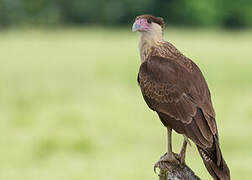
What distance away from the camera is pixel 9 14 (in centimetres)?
6056

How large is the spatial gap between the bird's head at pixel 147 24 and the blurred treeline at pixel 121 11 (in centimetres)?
5447

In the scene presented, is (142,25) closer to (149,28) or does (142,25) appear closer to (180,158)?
(149,28)

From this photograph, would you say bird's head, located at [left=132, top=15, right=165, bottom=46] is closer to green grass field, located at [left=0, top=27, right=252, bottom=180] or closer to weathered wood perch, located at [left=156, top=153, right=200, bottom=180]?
weathered wood perch, located at [left=156, top=153, right=200, bottom=180]

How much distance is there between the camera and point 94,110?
18875 millimetres

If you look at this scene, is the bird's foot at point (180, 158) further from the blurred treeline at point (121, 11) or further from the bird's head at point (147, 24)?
the blurred treeline at point (121, 11)

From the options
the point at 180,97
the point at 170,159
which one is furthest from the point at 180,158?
the point at 180,97

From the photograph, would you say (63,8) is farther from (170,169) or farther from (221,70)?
(170,169)

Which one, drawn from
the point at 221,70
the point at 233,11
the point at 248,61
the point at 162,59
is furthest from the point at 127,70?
the point at 233,11

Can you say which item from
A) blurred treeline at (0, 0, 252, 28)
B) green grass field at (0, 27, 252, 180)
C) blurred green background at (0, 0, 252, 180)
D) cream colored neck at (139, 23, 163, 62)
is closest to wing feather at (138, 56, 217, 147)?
cream colored neck at (139, 23, 163, 62)

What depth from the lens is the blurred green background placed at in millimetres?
14045

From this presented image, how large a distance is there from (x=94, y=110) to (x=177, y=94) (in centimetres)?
1356

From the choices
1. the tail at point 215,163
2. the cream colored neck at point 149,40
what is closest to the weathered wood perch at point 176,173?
the tail at point 215,163

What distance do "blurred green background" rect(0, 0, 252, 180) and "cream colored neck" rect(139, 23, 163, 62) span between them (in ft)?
21.3

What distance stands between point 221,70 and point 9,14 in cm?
3521
